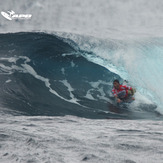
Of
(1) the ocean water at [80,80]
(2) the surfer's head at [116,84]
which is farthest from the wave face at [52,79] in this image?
(2) the surfer's head at [116,84]

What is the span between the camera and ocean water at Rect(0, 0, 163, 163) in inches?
117

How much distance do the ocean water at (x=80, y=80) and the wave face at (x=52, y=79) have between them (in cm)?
3

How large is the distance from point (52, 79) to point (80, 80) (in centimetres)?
110

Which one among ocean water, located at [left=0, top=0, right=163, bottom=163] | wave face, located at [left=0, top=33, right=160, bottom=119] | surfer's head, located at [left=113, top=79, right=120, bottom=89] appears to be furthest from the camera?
surfer's head, located at [left=113, top=79, right=120, bottom=89]

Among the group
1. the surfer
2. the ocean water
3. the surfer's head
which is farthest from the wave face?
the surfer's head

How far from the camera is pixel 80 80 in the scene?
869 cm

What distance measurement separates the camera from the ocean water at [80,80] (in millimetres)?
2977

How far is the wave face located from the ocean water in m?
0.03

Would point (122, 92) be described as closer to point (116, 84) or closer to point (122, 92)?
point (122, 92)

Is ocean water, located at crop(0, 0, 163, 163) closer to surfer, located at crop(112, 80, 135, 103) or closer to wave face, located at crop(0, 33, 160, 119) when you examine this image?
wave face, located at crop(0, 33, 160, 119)

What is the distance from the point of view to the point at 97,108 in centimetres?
701

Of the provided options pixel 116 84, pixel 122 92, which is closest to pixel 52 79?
pixel 116 84

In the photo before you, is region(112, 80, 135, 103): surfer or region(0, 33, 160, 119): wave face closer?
region(0, 33, 160, 119): wave face

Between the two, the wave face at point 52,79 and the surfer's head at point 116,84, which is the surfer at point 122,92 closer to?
the surfer's head at point 116,84
